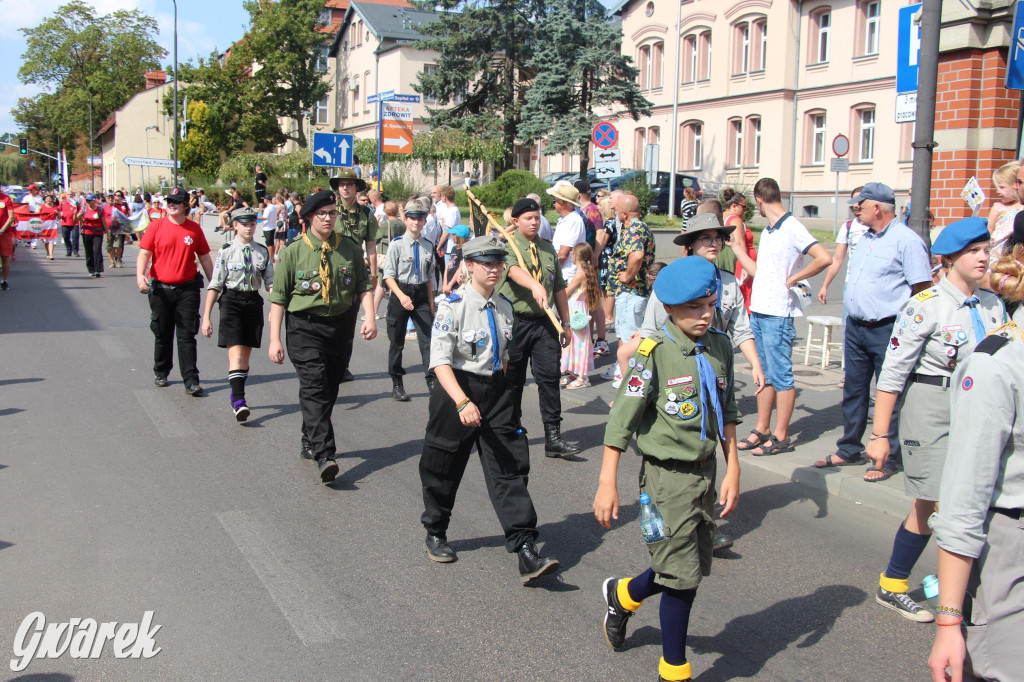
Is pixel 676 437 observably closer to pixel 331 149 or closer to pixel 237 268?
pixel 237 268

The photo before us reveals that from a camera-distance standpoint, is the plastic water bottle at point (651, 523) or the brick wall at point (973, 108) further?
the brick wall at point (973, 108)

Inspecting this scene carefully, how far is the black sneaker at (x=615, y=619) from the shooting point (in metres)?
3.89

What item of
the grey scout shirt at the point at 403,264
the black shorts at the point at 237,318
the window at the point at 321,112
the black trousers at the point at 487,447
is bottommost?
the black trousers at the point at 487,447

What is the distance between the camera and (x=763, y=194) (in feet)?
22.8

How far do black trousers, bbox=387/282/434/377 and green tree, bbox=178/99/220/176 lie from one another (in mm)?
55368

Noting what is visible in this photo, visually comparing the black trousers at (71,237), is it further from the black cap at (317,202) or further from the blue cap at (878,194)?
the blue cap at (878,194)

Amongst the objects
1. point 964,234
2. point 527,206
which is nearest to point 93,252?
point 527,206

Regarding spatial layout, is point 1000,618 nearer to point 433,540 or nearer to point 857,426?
point 433,540

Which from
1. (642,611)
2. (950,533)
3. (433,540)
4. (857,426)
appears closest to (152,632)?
(433,540)

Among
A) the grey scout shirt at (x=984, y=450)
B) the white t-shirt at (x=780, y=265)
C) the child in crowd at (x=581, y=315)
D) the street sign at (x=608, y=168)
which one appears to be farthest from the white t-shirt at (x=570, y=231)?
the grey scout shirt at (x=984, y=450)

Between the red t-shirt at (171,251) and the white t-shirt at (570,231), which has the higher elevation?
the white t-shirt at (570,231)

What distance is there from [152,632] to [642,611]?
2.33 metres

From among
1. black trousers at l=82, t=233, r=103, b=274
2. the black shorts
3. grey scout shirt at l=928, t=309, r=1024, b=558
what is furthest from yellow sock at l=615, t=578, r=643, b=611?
black trousers at l=82, t=233, r=103, b=274

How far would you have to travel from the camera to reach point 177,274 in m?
9.10
